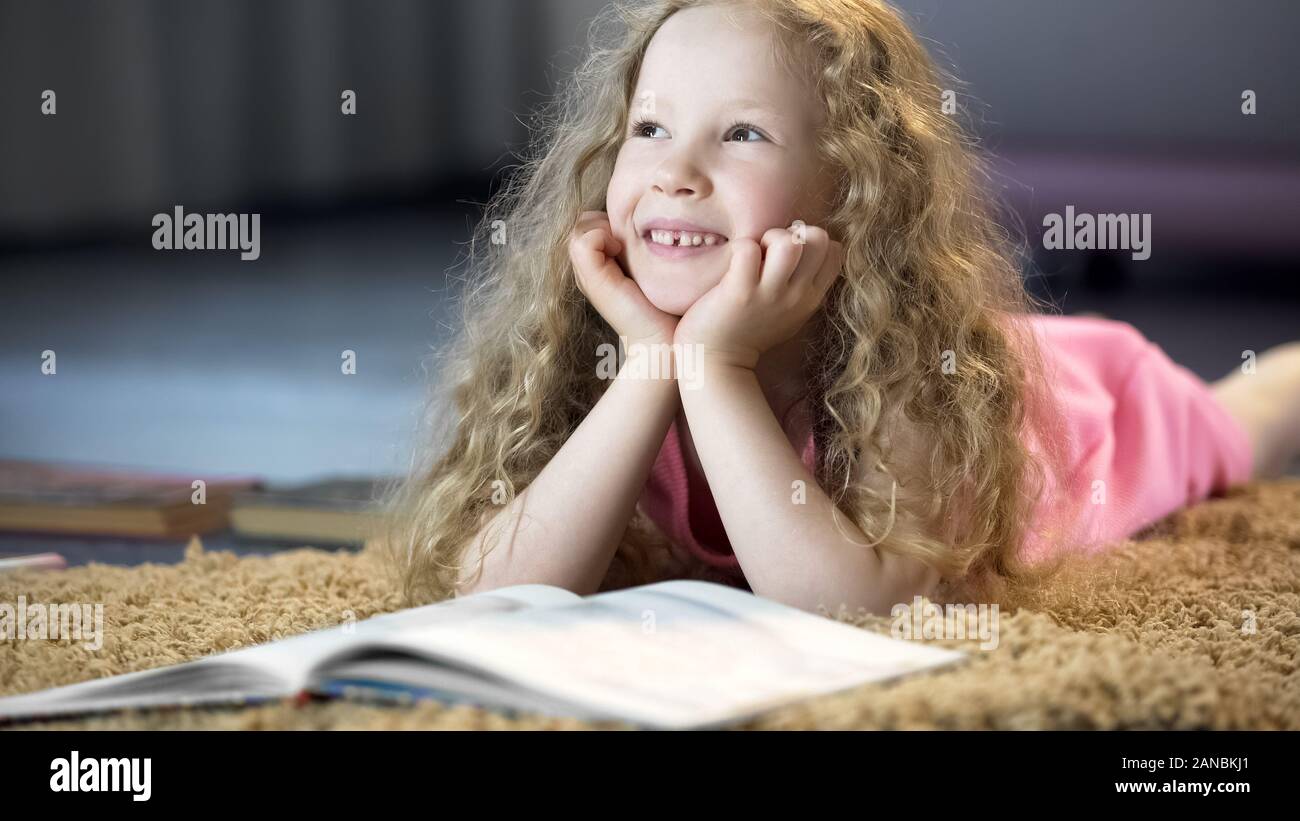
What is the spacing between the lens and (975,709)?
30.1 inches

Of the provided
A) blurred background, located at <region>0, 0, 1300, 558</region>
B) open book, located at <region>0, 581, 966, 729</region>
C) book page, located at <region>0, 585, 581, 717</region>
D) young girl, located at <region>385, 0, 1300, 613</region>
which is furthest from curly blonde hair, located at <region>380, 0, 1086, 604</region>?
blurred background, located at <region>0, 0, 1300, 558</region>

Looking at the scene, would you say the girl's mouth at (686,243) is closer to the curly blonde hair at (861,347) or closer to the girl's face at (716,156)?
the girl's face at (716,156)

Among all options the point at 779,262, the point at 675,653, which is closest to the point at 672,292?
the point at 779,262

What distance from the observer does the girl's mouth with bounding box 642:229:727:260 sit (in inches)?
44.2

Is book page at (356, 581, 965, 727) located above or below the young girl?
below

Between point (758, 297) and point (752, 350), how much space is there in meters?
0.06

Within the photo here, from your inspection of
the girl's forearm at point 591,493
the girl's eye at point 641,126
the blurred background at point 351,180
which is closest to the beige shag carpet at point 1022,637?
the girl's forearm at point 591,493

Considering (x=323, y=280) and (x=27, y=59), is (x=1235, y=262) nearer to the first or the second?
(x=323, y=280)

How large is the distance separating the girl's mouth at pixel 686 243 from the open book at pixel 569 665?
320 millimetres

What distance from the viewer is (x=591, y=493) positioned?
1.11 metres

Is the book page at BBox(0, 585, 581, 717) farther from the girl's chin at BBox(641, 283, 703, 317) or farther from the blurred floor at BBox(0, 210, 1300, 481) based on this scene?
the blurred floor at BBox(0, 210, 1300, 481)

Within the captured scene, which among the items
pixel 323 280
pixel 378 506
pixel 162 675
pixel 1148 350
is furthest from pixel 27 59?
pixel 162 675

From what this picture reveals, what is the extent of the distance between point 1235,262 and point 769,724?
156 inches

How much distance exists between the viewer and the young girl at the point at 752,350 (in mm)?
1081
